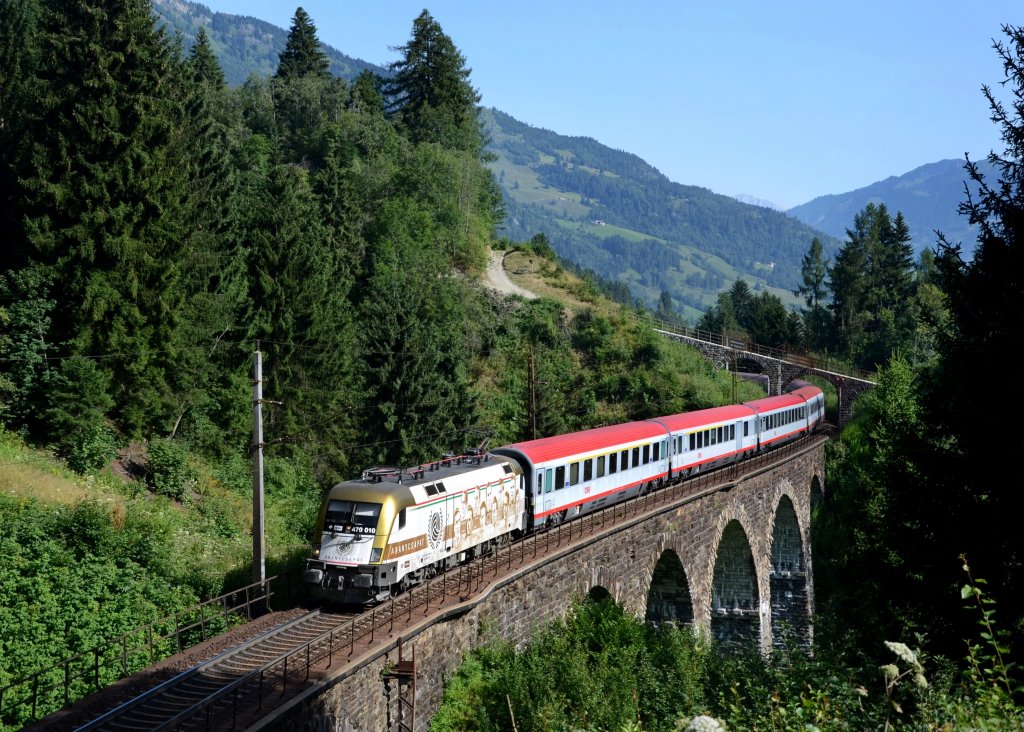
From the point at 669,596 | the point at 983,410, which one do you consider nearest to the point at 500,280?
the point at 669,596

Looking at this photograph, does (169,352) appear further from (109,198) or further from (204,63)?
(204,63)

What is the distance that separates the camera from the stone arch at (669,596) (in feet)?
116

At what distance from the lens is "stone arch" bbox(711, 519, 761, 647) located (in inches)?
1708

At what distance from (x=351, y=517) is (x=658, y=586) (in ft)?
57.4

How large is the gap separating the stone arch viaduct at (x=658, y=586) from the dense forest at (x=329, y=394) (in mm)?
1187

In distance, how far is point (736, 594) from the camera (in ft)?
145

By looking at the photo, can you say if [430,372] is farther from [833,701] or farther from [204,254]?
[833,701]

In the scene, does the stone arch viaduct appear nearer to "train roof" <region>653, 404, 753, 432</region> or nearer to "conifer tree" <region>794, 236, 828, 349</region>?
"train roof" <region>653, 404, 753, 432</region>

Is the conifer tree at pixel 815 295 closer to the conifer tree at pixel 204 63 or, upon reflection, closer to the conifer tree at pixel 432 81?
the conifer tree at pixel 432 81

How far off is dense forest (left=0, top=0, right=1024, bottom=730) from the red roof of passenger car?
2.84m

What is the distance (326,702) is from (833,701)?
932 cm

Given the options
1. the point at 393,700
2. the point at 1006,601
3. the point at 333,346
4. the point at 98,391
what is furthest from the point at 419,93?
the point at 1006,601

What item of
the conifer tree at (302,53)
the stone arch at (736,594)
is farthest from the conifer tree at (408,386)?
the conifer tree at (302,53)

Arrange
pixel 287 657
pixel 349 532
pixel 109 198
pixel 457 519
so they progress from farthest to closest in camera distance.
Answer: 1. pixel 109 198
2. pixel 457 519
3. pixel 349 532
4. pixel 287 657
